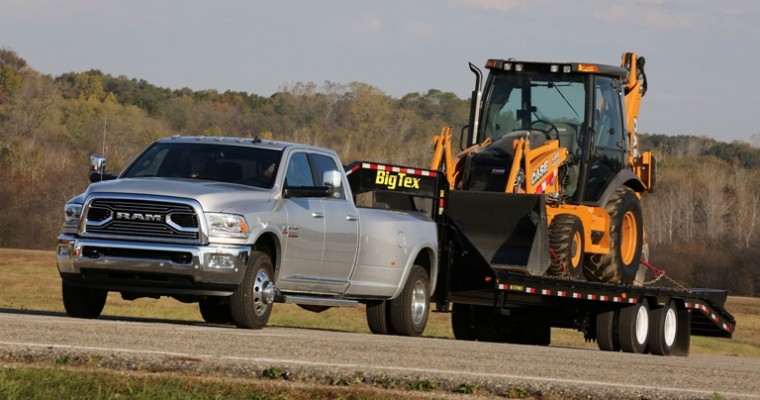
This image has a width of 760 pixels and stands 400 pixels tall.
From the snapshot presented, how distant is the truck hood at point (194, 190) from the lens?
13.9 metres

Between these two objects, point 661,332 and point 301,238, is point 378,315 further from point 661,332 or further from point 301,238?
point 661,332

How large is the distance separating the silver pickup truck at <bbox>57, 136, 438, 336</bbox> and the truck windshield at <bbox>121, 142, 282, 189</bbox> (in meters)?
0.01


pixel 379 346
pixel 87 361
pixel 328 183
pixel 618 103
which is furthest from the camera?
pixel 618 103

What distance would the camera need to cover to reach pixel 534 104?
1992 centimetres

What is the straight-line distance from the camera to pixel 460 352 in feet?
41.6

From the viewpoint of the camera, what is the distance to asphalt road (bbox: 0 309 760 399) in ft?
32.0

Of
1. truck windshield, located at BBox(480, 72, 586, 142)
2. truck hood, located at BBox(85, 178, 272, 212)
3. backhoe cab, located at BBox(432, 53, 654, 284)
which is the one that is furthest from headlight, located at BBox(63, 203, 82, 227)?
truck windshield, located at BBox(480, 72, 586, 142)

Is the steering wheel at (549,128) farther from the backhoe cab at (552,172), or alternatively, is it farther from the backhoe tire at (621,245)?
the backhoe tire at (621,245)

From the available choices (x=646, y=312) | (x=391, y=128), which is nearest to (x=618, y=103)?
(x=646, y=312)

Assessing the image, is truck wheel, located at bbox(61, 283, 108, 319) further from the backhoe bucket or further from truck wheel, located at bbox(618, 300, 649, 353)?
truck wheel, located at bbox(618, 300, 649, 353)

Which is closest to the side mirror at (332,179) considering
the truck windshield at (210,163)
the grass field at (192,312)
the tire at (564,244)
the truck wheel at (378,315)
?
the truck windshield at (210,163)

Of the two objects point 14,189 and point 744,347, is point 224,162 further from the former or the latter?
point 14,189

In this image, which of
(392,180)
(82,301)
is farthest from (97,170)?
(392,180)

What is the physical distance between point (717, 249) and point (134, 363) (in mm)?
103527
